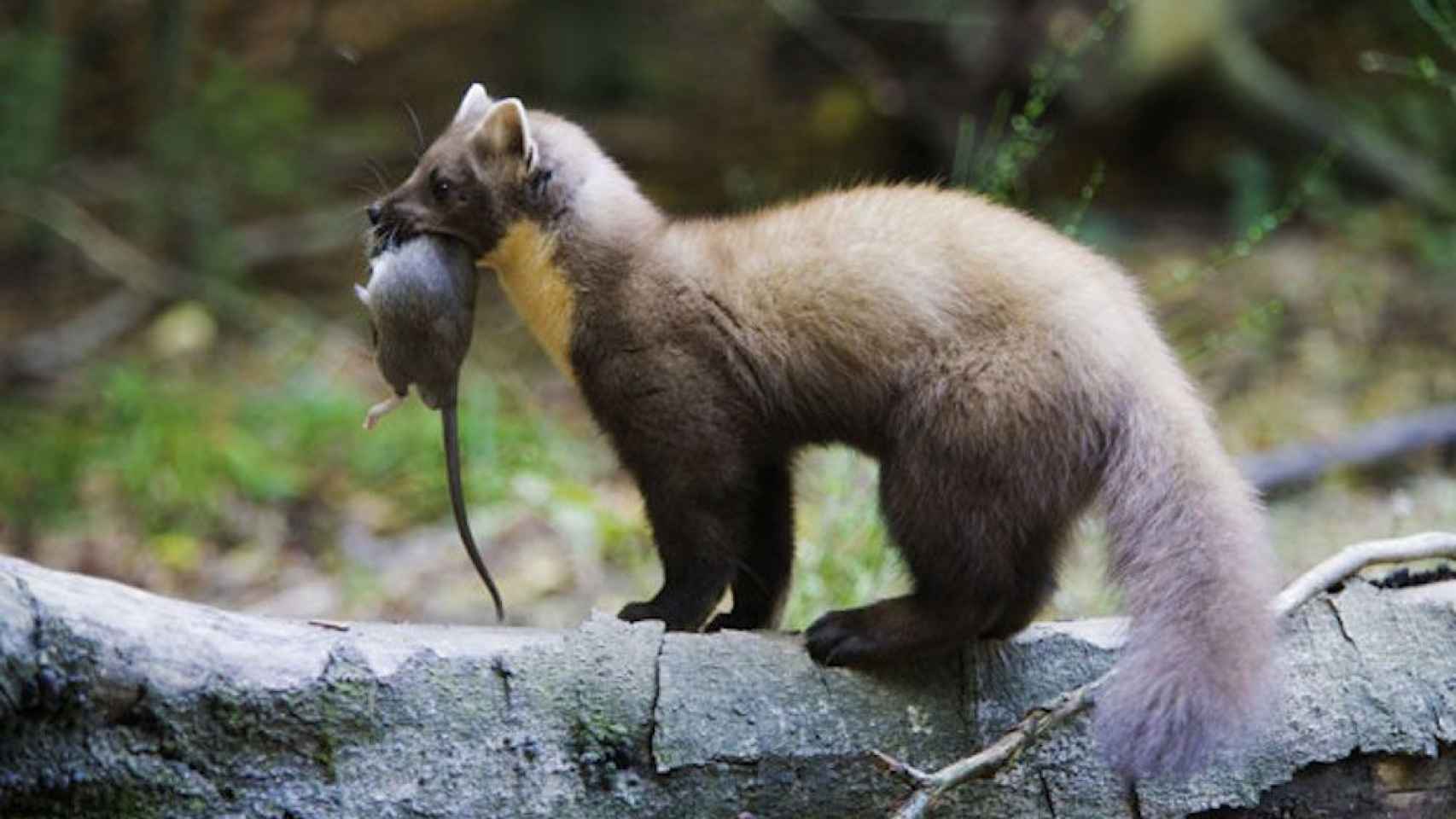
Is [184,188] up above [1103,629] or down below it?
above

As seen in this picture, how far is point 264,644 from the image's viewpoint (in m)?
3.54

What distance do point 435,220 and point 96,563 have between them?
361cm

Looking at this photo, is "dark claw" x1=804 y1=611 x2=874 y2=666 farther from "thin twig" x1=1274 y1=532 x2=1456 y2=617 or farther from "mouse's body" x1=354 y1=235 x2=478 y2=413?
"mouse's body" x1=354 y1=235 x2=478 y2=413

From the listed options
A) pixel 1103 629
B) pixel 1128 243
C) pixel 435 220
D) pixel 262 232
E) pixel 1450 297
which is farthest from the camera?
pixel 262 232

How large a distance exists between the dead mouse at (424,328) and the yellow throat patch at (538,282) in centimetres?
19

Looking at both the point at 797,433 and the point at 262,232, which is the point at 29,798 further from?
the point at 262,232

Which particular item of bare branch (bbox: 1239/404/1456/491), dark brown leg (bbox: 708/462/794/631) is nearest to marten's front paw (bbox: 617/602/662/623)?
dark brown leg (bbox: 708/462/794/631)

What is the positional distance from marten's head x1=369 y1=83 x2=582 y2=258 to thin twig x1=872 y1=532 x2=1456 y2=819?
1696 millimetres

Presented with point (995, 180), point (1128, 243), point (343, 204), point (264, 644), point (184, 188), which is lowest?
point (264, 644)

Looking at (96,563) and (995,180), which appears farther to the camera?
(96,563)

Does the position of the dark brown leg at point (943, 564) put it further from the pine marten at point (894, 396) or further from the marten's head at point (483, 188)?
the marten's head at point (483, 188)

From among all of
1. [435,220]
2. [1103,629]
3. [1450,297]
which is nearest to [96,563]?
[435,220]

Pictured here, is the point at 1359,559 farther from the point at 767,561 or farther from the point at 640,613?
the point at 640,613

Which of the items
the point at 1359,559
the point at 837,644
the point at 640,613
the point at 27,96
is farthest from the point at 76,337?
the point at 1359,559
